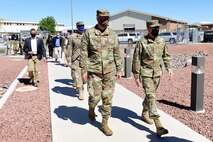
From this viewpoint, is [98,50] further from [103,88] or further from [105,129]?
[105,129]

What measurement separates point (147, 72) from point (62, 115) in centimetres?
221

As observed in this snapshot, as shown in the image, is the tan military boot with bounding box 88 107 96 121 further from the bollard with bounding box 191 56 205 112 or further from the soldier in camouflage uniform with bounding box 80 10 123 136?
the bollard with bounding box 191 56 205 112

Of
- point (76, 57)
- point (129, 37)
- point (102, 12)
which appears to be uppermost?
point (129, 37)

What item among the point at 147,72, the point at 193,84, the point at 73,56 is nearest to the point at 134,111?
the point at 193,84

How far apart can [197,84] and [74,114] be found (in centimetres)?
249

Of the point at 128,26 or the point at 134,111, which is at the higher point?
the point at 128,26

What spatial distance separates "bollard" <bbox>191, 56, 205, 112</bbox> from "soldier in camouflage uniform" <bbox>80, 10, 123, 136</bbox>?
1.83 m

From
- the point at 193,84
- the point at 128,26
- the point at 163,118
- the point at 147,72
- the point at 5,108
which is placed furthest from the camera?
the point at 128,26

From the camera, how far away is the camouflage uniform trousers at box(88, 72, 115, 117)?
5.06 m

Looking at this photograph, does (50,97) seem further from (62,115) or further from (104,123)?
(104,123)

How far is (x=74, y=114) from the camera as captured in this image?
6371 mm

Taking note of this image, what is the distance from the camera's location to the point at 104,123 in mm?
5133

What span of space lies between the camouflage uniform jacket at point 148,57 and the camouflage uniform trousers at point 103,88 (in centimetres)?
45

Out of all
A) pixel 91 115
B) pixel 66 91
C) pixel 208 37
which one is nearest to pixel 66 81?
pixel 66 91
